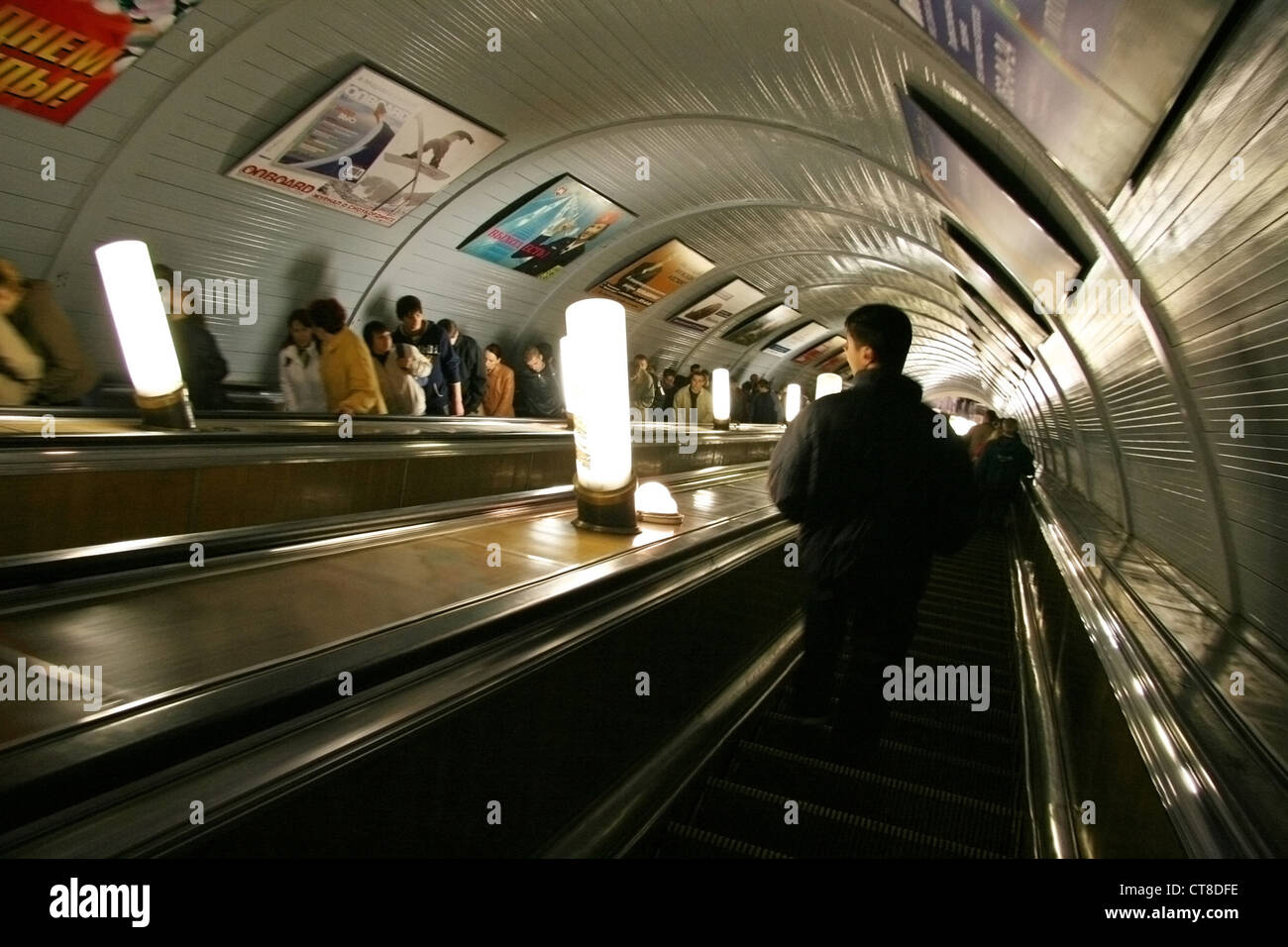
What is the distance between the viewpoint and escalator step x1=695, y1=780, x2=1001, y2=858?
2434mm

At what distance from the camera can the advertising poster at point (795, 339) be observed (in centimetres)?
1759

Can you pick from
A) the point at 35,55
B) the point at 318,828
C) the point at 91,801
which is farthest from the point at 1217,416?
the point at 35,55

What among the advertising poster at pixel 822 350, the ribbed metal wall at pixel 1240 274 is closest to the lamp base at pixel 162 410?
the ribbed metal wall at pixel 1240 274

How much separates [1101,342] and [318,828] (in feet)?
17.0

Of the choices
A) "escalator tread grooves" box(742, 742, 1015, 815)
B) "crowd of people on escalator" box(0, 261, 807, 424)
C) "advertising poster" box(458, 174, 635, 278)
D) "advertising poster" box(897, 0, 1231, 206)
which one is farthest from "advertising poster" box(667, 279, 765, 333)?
"escalator tread grooves" box(742, 742, 1015, 815)

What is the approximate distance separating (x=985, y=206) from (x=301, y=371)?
17.3ft

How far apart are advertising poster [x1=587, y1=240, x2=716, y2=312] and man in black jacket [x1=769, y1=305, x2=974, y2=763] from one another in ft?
26.1

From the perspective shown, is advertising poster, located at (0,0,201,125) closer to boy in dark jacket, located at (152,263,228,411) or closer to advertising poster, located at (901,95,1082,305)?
boy in dark jacket, located at (152,263,228,411)

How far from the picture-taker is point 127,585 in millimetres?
2027

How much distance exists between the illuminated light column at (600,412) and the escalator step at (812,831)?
4.27ft

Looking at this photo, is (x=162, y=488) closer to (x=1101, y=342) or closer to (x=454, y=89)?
(x=454, y=89)

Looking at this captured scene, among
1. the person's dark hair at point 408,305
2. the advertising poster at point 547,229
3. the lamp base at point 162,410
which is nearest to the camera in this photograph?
the lamp base at point 162,410

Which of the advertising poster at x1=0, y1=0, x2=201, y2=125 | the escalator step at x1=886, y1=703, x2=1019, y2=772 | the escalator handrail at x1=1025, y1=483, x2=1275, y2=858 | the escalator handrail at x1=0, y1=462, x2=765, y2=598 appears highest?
the advertising poster at x1=0, y1=0, x2=201, y2=125

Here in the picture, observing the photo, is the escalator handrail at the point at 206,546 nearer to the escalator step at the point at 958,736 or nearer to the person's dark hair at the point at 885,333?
the person's dark hair at the point at 885,333
